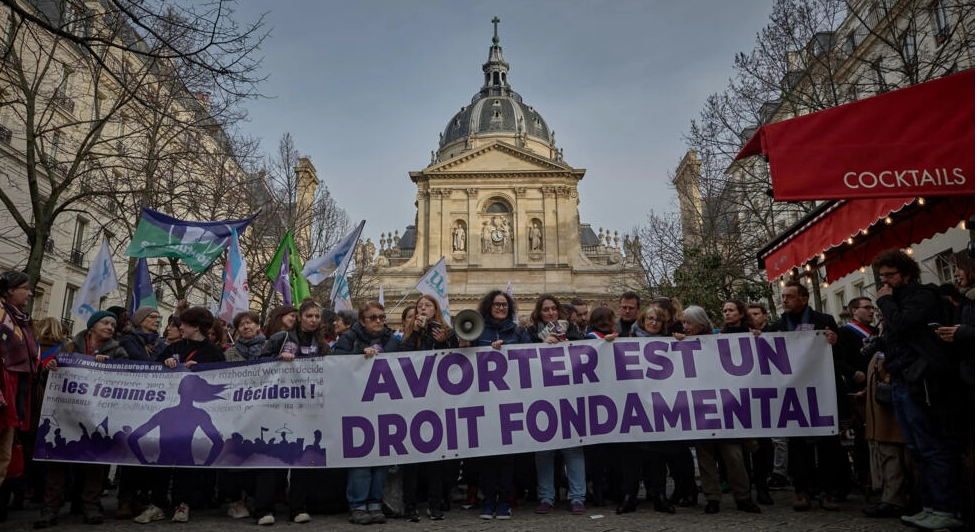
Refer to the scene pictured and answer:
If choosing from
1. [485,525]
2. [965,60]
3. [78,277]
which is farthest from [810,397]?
[78,277]

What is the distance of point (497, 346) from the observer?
5375 millimetres

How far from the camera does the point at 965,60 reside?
11156mm

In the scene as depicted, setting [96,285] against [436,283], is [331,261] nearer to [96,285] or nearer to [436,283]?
[436,283]

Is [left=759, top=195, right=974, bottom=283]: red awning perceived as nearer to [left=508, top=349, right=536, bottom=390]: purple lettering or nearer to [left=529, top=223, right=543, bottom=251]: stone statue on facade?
[left=508, top=349, right=536, bottom=390]: purple lettering

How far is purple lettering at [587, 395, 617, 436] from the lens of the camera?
17.3 ft

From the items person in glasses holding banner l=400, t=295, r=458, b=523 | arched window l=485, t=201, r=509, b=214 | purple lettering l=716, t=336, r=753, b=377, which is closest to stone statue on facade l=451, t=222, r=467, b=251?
arched window l=485, t=201, r=509, b=214

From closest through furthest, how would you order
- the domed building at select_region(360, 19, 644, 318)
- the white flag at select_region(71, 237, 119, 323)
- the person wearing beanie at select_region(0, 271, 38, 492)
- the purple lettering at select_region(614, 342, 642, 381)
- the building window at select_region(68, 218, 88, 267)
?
1. the person wearing beanie at select_region(0, 271, 38, 492)
2. the purple lettering at select_region(614, 342, 642, 381)
3. the white flag at select_region(71, 237, 119, 323)
4. the building window at select_region(68, 218, 88, 267)
5. the domed building at select_region(360, 19, 644, 318)

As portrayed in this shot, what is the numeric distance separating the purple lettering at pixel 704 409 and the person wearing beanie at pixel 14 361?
203 inches

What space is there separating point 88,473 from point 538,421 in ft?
12.1

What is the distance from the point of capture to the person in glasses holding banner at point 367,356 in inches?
196

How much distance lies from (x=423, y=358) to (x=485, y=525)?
142cm

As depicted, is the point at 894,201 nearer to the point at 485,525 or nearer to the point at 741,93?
the point at 485,525

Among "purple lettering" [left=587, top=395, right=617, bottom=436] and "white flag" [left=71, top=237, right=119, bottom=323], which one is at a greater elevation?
"white flag" [left=71, top=237, right=119, bottom=323]

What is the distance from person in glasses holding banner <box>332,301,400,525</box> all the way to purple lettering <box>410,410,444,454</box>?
34 cm
